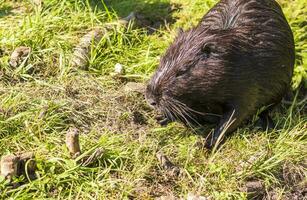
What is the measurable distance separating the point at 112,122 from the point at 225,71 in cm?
79

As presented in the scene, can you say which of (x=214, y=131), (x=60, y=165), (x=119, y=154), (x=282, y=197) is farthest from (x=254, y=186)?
(x=60, y=165)

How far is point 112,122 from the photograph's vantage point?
4102mm

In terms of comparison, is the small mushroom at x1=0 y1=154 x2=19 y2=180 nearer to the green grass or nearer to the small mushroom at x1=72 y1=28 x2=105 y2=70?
the green grass

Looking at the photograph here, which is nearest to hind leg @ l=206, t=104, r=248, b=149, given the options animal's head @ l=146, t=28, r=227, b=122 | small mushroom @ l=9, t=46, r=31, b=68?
animal's head @ l=146, t=28, r=227, b=122

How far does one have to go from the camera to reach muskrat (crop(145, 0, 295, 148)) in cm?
381

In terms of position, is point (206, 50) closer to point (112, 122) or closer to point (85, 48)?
point (112, 122)

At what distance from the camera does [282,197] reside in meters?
3.60

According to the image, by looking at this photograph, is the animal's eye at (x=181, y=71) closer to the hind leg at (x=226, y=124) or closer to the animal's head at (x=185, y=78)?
the animal's head at (x=185, y=78)

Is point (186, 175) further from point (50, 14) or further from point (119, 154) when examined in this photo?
point (50, 14)

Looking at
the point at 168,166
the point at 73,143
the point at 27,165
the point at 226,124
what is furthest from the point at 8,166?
the point at 226,124

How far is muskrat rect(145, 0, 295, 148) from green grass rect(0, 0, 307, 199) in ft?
0.58

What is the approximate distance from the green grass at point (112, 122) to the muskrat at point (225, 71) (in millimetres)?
176

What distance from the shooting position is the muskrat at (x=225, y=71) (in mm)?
3812

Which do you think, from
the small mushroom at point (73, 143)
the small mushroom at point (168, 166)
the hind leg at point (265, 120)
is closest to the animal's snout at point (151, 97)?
the small mushroom at point (168, 166)
